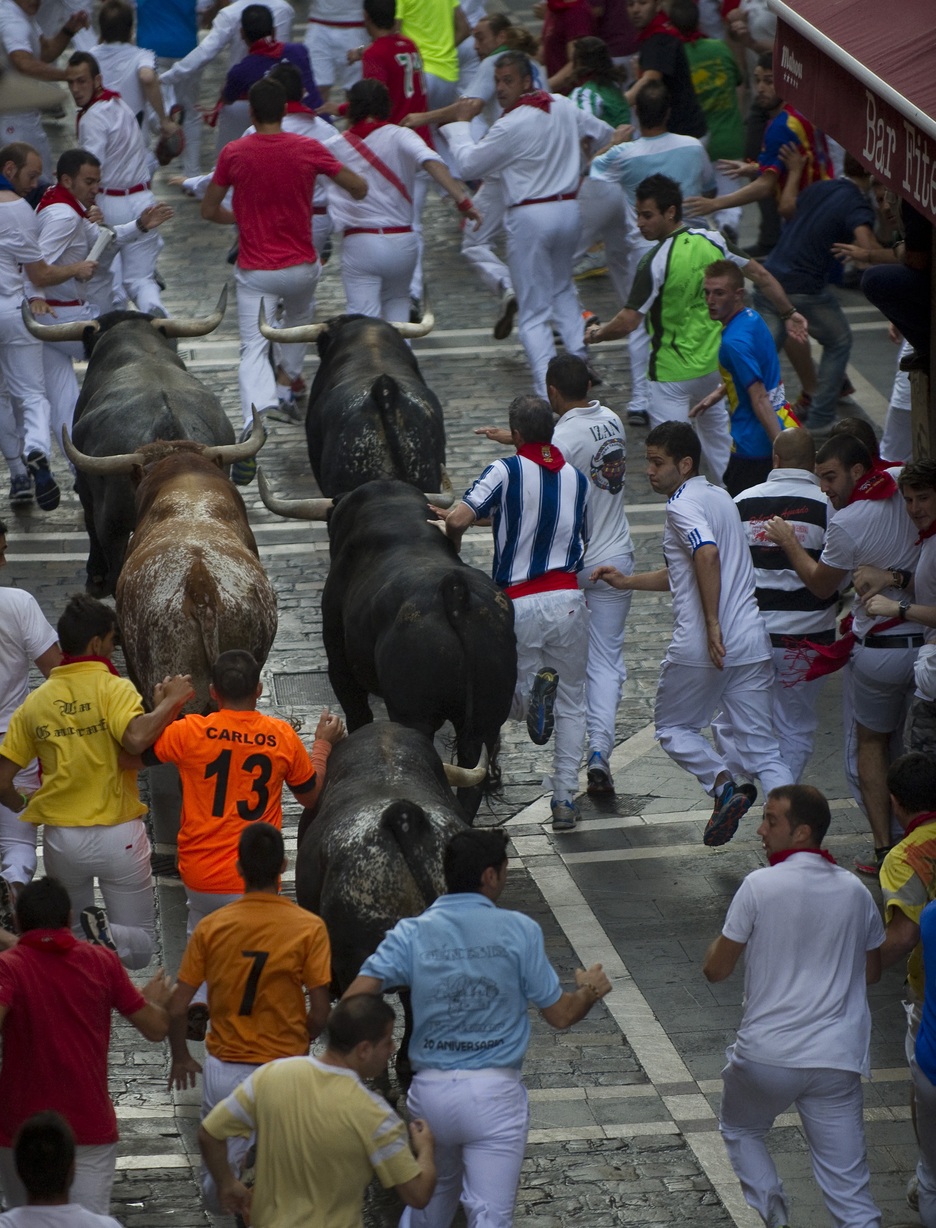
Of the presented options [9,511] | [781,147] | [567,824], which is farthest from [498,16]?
[567,824]

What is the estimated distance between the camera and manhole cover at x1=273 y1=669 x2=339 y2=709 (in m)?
11.2

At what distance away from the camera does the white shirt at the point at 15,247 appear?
42.0ft

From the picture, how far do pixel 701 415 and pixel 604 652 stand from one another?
3.17m

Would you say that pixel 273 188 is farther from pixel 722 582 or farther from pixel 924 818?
pixel 924 818

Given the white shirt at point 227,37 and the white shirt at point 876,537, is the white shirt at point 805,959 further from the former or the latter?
the white shirt at point 227,37

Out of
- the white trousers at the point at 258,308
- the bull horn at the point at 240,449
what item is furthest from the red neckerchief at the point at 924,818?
the white trousers at the point at 258,308

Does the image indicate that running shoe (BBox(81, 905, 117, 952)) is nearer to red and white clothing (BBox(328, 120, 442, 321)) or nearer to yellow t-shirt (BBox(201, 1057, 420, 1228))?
yellow t-shirt (BBox(201, 1057, 420, 1228))

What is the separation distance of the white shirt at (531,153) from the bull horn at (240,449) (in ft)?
15.3

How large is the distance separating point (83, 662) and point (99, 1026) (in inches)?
75.3

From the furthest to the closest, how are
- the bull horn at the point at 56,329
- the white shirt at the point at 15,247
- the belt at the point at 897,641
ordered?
1. the white shirt at the point at 15,247
2. the bull horn at the point at 56,329
3. the belt at the point at 897,641

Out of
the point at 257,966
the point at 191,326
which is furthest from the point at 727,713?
the point at 191,326

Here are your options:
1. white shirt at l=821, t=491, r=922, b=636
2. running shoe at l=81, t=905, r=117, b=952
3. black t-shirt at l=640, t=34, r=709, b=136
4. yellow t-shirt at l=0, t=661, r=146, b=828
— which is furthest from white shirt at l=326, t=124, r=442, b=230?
running shoe at l=81, t=905, r=117, b=952

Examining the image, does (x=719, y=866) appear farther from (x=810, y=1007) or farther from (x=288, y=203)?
(x=288, y=203)

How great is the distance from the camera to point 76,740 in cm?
717
